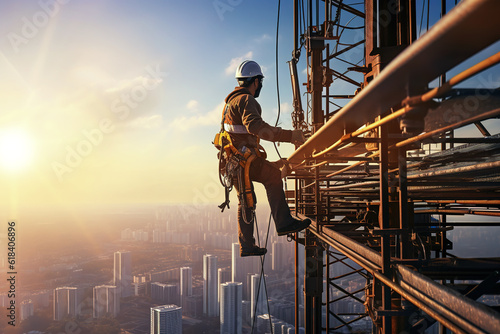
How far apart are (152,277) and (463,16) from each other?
46.6 meters

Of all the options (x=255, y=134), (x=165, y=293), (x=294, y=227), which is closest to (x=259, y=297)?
(x=165, y=293)

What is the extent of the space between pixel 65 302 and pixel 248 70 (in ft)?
116

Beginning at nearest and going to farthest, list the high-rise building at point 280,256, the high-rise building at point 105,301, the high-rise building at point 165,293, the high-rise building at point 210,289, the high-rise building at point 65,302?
the high-rise building at point 65,302
the high-rise building at point 105,301
the high-rise building at point 210,289
the high-rise building at point 165,293
the high-rise building at point 280,256

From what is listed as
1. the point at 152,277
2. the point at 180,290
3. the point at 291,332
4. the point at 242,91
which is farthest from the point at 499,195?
the point at 152,277

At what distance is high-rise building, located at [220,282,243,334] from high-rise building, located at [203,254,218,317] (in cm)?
474

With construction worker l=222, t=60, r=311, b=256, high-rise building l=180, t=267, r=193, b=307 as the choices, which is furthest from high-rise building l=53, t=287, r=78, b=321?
construction worker l=222, t=60, r=311, b=256

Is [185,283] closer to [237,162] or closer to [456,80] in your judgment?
[237,162]

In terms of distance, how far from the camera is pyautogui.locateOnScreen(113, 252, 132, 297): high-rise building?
40219 mm

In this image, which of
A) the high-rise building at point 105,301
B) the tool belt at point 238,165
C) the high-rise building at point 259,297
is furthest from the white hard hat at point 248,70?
the high-rise building at point 105,301

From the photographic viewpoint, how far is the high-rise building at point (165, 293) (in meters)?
38.7

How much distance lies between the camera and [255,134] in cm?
385

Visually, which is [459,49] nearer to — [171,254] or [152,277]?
[152,277]

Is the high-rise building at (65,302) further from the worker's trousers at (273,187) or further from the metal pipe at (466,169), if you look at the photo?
the metal pipe at (466,169)

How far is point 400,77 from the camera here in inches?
45.7
